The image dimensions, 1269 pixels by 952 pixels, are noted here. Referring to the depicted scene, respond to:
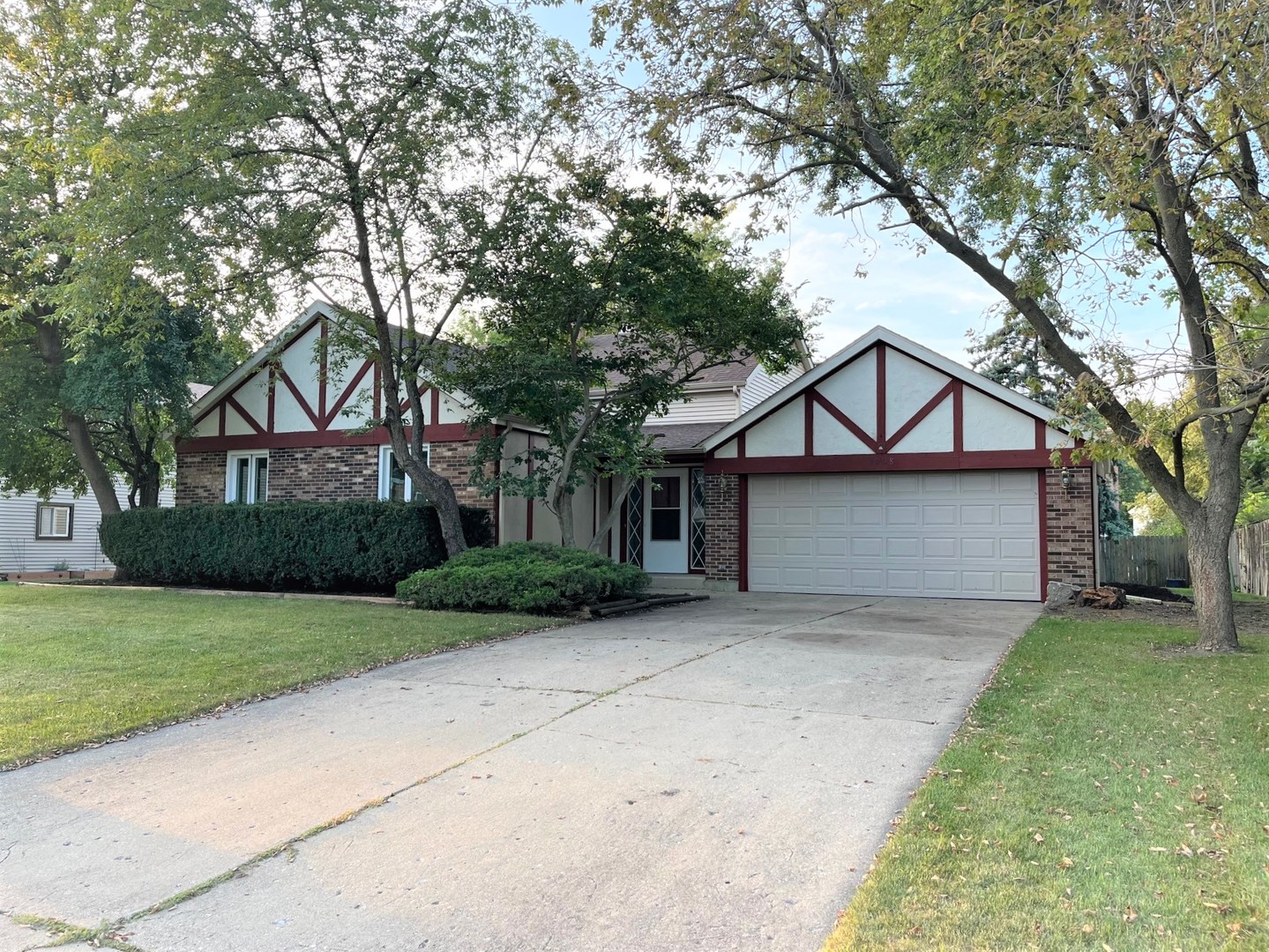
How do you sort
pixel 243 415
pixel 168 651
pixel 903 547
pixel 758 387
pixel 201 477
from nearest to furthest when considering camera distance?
pixel 168 651 < pixel 903 547 < pixel 243 415 < pixel 201 477 < pixel 758 387

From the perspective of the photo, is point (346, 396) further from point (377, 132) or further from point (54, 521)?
point (54, 521)

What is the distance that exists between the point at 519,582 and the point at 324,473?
24.2ft

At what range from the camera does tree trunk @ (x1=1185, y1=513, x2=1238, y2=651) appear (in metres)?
8.98

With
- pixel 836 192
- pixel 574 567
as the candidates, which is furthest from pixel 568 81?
pixel 574 567

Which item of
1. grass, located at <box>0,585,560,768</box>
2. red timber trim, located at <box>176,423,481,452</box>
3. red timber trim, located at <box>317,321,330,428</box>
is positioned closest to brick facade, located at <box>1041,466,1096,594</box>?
grass, located at <box>0,585,560,768</box>

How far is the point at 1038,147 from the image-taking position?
352 inches

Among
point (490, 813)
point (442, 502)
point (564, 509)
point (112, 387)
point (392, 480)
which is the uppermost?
point (112, 387)

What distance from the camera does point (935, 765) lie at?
16.0ft

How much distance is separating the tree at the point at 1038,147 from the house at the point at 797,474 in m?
4.56

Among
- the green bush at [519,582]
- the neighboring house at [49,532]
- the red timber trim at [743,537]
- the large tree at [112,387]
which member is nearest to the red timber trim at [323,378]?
the large tree at [112,387]

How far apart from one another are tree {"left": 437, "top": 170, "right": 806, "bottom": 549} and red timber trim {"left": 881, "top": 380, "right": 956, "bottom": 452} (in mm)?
2435

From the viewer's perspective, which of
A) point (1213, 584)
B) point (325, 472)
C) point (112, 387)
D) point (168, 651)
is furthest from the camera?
point (325, 472)

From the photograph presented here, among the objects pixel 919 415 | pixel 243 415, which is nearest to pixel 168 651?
pixel 243 415

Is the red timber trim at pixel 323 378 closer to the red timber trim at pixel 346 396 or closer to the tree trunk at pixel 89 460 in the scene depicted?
the red timber trim at pixel 346 396
